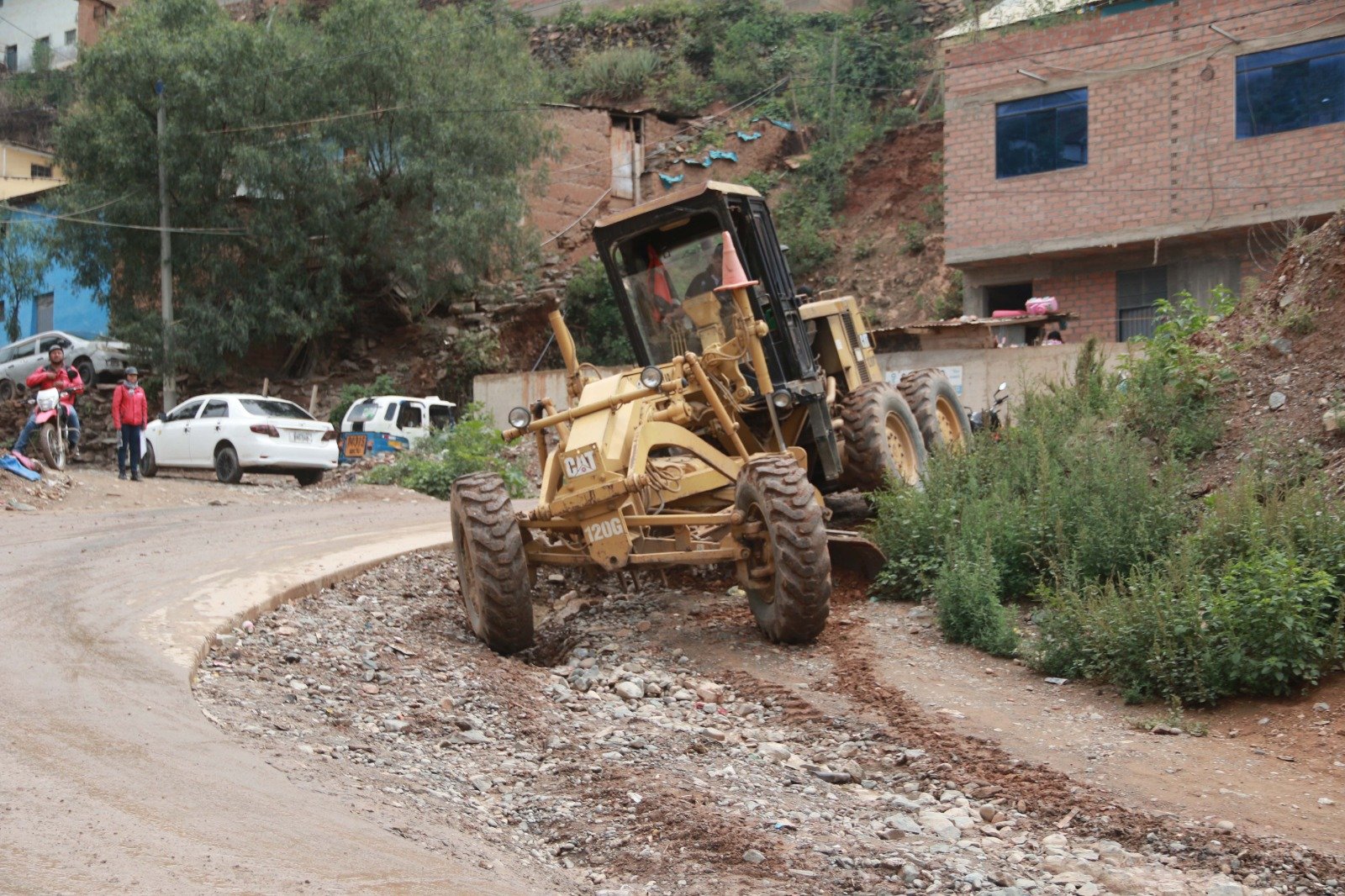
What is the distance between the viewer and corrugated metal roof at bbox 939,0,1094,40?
28281mm

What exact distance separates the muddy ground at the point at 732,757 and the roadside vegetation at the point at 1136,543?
39 cm

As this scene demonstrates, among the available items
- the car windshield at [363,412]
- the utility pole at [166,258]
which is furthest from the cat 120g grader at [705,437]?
the utility pole at [166,258]

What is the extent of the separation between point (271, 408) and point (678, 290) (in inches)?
527

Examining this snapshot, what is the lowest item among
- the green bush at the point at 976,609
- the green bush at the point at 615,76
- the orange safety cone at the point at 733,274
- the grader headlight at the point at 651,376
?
the green bush at the point at 976,609

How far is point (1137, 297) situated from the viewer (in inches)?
1061

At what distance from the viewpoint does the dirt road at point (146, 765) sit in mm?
4418

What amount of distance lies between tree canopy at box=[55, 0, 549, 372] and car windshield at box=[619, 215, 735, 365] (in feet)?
65.9

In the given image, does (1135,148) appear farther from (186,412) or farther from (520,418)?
(520,418)

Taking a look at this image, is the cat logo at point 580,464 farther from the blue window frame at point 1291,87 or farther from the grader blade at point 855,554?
the blue window frame at point 1291,87

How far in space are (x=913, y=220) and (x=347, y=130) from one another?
13822 millimetres

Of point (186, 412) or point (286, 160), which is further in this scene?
point (286, 160)

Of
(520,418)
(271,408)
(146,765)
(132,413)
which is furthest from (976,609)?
(271,408)

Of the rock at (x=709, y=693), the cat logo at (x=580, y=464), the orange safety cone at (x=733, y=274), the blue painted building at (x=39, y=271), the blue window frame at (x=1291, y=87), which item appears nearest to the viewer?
the rock at (x=709, y=693)

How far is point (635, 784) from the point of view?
20.6 feet
